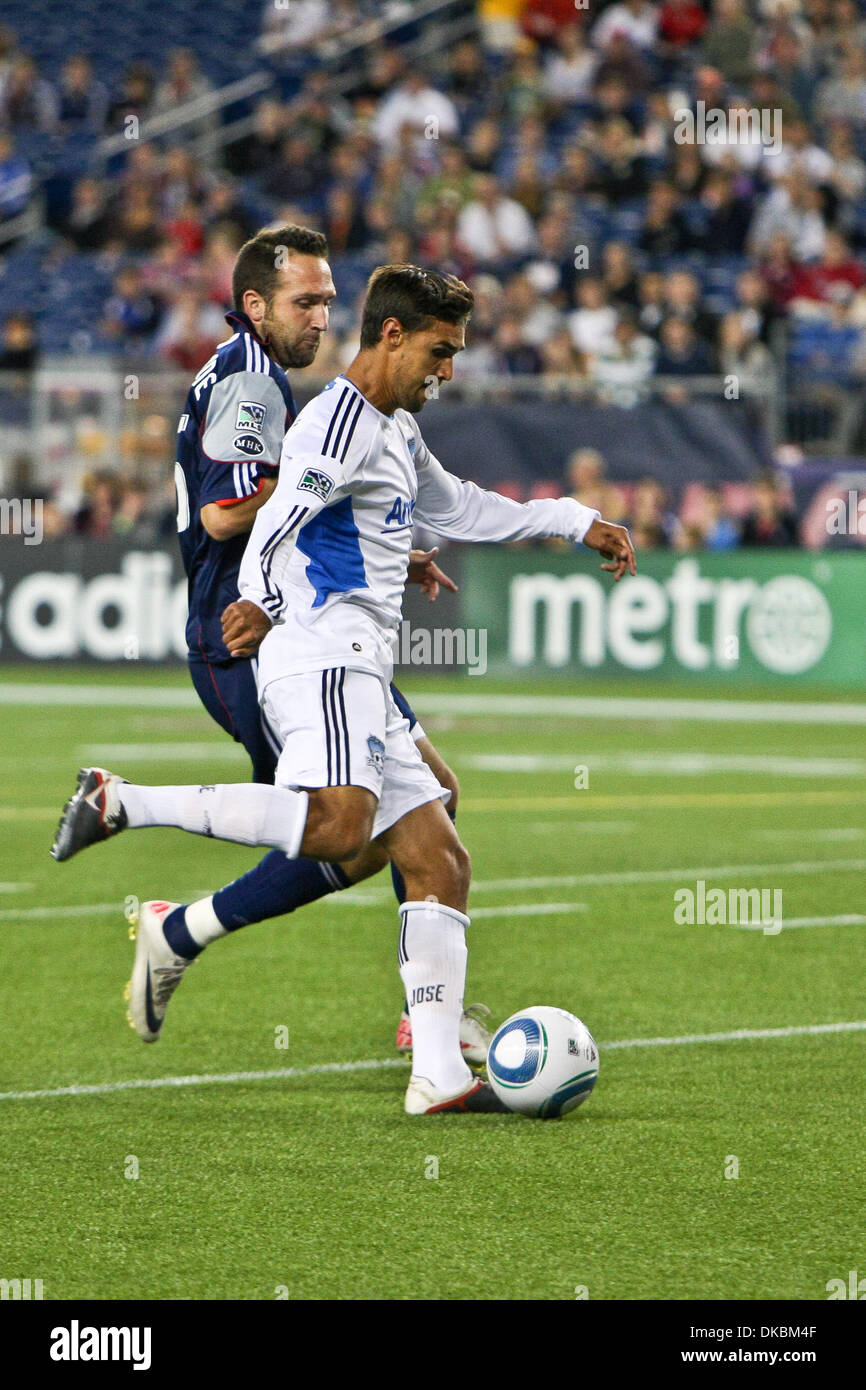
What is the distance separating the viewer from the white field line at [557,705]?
19062 millimetres

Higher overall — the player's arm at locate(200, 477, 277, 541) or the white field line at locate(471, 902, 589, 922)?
the player's arm at locate(200, 477, 277, 541)

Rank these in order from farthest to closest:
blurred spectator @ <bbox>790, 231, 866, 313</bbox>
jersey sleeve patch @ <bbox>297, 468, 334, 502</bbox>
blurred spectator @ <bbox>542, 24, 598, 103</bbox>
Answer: blurred spectator @ <bbox>542, 24, 598, 103</bbox>
blurred spectator @ <bbox>790, 231, 866, 313</bbox>
jersey sleeve patch @ <bbox>297, 468, 334, 502</bbox>

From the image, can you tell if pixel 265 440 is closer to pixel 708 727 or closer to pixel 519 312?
pixel 708 727

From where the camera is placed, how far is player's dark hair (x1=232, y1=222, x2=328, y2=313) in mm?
6758

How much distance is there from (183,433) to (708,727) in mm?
11950

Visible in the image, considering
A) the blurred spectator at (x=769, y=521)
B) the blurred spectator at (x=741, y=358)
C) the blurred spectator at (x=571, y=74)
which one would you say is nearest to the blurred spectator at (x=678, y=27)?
the blurred spectator at (x=571, y=74)

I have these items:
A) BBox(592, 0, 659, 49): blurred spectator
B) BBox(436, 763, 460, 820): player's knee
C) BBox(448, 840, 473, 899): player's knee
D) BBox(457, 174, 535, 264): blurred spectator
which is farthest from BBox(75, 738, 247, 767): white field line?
BBox(592, 0, 659, 49): blurred spectator

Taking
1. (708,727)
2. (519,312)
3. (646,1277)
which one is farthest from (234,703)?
(519,312)

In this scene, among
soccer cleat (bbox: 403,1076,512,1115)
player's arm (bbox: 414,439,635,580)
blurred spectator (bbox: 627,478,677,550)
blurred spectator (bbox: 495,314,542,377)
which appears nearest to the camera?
soccer cleat (bbox: 403,1076,512,1115)

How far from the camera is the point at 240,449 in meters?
6.41

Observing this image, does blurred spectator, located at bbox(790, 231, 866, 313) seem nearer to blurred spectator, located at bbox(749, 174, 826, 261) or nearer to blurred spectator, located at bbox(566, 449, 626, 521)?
blurred spectator, located at bbox(749, 174, 826, 261)

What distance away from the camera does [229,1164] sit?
5402 millimetres

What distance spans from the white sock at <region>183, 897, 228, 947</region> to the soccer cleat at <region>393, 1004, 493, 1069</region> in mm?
645
